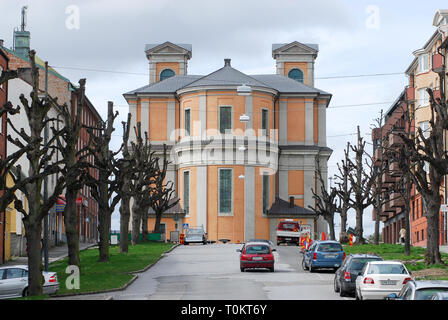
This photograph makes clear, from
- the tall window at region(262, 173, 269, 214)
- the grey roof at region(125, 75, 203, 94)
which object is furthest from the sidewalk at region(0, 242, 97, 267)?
the grey roof at region(125, 75, 203, 94)

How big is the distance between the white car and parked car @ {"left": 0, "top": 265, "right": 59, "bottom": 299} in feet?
37.0

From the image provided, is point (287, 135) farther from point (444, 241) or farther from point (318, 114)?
point (444, 241)

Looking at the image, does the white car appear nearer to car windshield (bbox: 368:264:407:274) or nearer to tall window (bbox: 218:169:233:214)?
car windshield (bbox: 368:264:407:274)

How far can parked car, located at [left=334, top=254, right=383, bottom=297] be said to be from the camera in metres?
28.7

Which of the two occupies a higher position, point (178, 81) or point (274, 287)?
point (178, 81)

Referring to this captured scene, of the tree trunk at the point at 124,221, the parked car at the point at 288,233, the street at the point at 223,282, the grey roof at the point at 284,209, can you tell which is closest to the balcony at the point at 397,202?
the grey roof at the point at 284,209

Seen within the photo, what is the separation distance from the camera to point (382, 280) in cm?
2558

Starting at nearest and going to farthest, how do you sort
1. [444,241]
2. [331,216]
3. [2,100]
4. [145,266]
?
[145,266]
[2,100]
[444,241]
[331,216]

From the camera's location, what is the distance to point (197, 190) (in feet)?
278

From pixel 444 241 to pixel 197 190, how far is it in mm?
26698

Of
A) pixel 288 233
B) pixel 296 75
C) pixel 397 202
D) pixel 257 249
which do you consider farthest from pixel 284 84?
pixel 257 249

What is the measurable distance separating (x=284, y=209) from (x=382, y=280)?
61.1 metres

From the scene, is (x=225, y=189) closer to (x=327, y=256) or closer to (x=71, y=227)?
(x=327, y=256)
